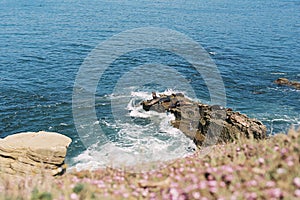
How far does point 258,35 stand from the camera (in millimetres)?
68875

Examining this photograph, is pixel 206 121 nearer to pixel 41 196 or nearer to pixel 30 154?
pixel 30 154

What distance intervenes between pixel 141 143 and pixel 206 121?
5.48m

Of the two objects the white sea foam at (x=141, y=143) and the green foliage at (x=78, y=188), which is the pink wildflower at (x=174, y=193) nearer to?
the green foliage at (x=78, y=188)

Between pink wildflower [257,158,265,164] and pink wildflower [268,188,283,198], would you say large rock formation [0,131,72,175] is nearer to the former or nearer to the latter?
pink wildflower [257,158,265,164]

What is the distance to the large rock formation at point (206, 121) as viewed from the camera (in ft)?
78.2

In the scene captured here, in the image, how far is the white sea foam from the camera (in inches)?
910

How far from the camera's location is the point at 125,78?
4222cm

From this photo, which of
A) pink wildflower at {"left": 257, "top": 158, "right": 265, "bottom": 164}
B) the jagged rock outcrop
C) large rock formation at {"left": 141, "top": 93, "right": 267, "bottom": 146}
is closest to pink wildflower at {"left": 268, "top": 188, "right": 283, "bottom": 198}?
pink wildflower at {"left": 257, "top": 158, "right": 265, "bottom": 164}

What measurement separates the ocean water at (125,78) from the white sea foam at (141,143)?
0.08 metres

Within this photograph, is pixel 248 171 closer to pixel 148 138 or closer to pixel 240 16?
pixel 148 138

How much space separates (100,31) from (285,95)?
42.2 meters

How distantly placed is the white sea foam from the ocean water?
0.08 meters

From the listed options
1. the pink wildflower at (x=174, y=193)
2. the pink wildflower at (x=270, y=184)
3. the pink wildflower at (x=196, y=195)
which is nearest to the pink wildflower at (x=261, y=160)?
the pink wildflower at (x=270, y=184)

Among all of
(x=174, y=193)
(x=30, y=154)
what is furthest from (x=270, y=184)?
(x=30, y=154)
